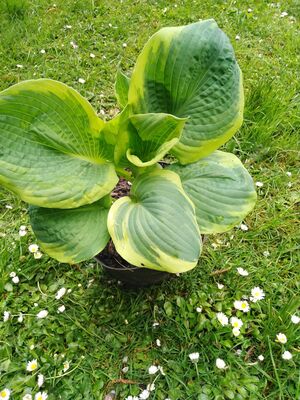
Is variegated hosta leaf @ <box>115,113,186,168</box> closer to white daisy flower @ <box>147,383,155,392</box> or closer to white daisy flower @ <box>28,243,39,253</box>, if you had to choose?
white daisy flower @ <box>28,243,39,253</box>

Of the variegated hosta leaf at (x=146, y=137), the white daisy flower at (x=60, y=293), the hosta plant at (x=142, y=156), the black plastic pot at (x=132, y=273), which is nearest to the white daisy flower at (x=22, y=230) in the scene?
the white daisy flower at (x=60, y=293)

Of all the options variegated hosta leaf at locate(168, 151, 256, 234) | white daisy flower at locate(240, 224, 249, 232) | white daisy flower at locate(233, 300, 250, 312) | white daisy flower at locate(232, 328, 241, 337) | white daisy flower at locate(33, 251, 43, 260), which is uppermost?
variegated hosta leaf at locate(168, 151, 256, 234)

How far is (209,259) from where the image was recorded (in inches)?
64.2

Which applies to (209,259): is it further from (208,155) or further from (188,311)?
(208,155)

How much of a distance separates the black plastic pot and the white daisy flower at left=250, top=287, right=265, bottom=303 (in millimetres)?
305

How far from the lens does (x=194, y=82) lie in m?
1.19

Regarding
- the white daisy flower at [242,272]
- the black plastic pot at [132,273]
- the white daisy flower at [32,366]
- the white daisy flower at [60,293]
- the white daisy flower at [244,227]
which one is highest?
the black plastic pot at [132,273]

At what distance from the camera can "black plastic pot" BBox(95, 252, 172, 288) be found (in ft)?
4.40

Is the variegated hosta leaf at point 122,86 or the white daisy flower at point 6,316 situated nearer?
the variegated hosta leaf at point 122,86

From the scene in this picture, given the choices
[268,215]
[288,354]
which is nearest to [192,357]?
[288,354]

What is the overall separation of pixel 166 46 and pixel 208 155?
34cm

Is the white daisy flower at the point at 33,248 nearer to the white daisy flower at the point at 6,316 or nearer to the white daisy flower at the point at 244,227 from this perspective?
the white daisy flower at the point at 6,316

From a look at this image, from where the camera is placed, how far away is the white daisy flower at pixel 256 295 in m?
1.51

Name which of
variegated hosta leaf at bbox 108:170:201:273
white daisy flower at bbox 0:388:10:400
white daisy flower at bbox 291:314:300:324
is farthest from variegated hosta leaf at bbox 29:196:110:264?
white daisy flower at bbox 291:314:300:324
